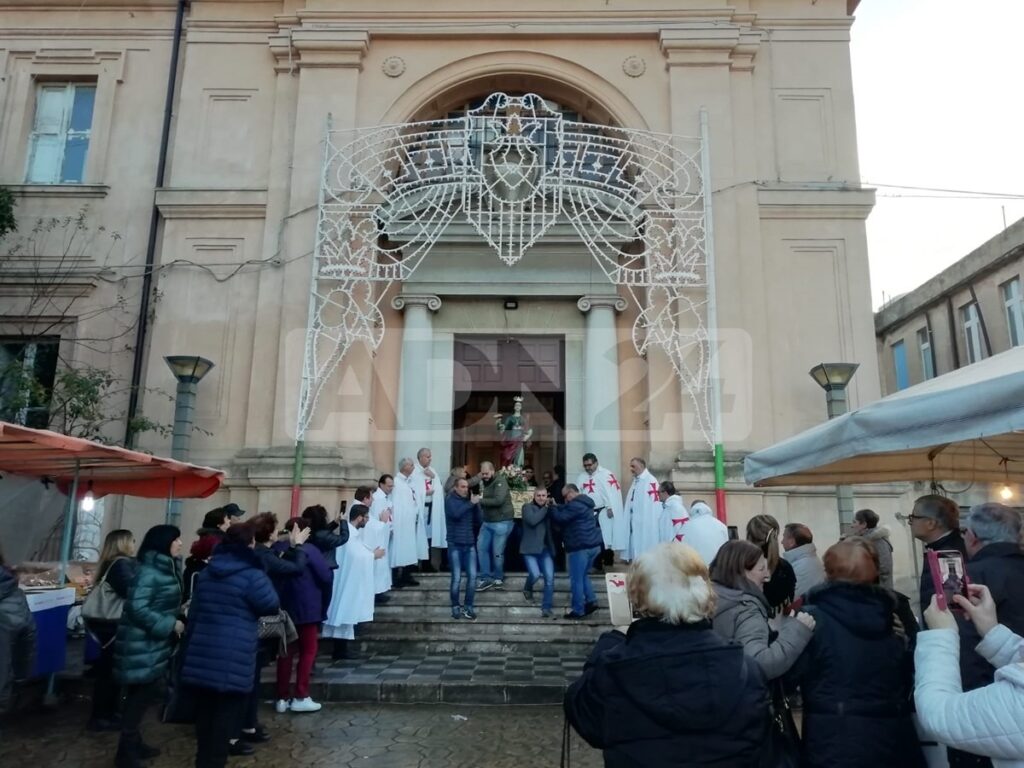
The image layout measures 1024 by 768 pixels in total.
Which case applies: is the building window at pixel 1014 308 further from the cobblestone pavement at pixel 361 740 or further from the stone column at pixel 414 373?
the cobblestone pavement at pixel 361 740

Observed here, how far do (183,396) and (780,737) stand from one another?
9.46 m

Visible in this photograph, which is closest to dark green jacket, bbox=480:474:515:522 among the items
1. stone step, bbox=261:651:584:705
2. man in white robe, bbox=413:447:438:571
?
man in white robe, bbox=413:447:438:571

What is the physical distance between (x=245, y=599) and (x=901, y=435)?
383 cm

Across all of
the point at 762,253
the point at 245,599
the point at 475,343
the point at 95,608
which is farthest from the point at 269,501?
the point at 762,253

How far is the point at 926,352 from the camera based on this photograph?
21500mm

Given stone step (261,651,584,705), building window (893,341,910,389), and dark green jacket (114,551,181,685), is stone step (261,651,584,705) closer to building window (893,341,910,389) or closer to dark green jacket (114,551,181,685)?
dark green jacket (114,551,181,685)

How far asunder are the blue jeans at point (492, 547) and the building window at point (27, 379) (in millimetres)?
6527

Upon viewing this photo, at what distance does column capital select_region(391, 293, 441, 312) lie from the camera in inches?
487

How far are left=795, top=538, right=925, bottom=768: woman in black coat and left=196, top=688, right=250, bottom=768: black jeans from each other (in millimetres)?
3321

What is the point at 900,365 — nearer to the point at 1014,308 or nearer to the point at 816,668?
the point at 1014,308

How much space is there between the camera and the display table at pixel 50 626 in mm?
6461

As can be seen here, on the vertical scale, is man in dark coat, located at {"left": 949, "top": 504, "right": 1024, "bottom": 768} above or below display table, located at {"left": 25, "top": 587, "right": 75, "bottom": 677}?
above

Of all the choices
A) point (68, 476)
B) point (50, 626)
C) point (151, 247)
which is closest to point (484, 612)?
point (50, 626)

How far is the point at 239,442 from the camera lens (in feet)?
37.3
